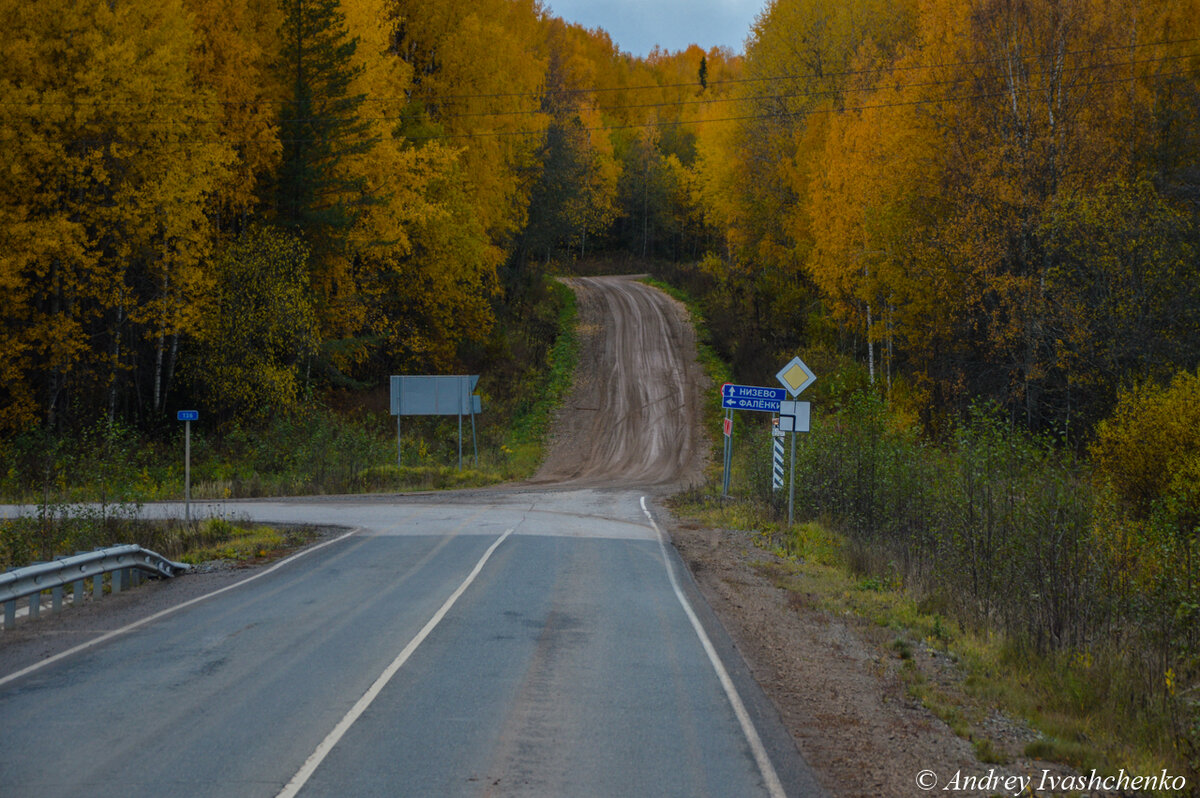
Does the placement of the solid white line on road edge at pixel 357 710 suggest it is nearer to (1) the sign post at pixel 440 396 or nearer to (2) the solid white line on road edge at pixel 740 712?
(2) the solid white line on road edge at pixel 740 712

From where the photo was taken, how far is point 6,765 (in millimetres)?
5918

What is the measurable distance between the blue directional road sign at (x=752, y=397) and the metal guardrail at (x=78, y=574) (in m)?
13.3

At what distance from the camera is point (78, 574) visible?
1146 centimetres

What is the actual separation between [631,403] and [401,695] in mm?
37040

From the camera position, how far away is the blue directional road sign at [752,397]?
21781 millimetres

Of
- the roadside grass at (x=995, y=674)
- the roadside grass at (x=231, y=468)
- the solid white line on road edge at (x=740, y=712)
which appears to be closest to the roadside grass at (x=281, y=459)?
the roadside grass at (x=231, y=468)

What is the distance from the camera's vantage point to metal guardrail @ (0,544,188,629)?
1027 centimetres

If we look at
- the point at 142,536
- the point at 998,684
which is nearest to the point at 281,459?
the point at 142,536

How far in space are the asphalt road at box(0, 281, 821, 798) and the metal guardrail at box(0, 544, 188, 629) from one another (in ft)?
1.91

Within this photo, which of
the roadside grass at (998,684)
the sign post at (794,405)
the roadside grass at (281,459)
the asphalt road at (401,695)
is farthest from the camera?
the roadside grass at (281,459)

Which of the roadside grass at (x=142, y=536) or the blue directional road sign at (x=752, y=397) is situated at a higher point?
the blue directional road sign at (x=752, y=397)

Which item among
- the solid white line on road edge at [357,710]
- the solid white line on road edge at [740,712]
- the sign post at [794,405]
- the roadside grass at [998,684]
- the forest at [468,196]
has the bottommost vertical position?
the roadside grass at [998,684]

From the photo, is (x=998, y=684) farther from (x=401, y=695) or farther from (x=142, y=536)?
(x=142, y=536)

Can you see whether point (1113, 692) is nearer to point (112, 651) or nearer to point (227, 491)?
point (112, 651)
